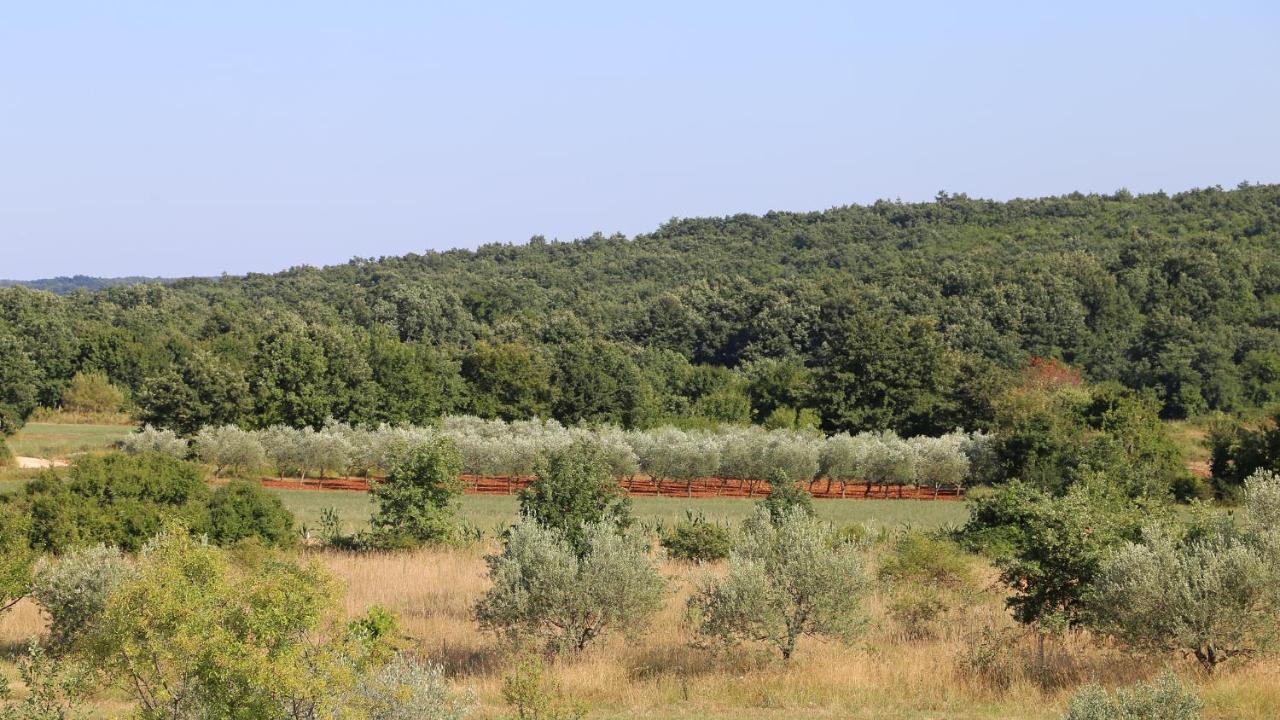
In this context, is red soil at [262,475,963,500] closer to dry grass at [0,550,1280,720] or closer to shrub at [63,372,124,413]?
dry grass at [0,550,1280,720]

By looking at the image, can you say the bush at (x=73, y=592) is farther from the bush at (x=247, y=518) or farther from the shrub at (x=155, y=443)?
the shrub at (x=155, y=443)

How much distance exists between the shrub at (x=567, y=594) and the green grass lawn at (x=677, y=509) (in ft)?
55.5

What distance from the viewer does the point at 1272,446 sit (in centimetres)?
4228

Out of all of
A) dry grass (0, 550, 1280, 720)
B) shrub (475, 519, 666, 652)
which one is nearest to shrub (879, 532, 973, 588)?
dry grass (0, 550, 1280, 720)

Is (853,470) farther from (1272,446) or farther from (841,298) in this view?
(841,298)

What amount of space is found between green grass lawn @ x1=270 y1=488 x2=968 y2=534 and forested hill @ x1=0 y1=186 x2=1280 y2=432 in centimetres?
1837

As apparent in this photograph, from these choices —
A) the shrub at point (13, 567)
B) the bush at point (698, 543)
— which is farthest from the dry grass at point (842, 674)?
the bush at point (698, 543)

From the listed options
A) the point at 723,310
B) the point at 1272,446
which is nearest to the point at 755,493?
the point at 1272,446

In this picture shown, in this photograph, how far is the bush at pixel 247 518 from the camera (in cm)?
2556

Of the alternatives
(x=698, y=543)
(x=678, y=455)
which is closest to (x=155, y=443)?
(x=678, y=455)

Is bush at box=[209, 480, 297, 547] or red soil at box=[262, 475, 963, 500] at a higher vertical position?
bush at box=[209, 480, 297, 547]

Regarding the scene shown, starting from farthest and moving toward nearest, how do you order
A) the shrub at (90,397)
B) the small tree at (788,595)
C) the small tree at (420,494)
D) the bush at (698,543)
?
the shrub at (90,397) → the small tree at (420,494) → the bush at (698,543) → the small tree at (788,595)

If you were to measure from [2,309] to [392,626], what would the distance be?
96.1m

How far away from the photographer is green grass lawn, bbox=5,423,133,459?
178 ft
